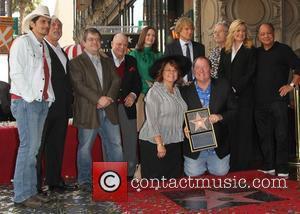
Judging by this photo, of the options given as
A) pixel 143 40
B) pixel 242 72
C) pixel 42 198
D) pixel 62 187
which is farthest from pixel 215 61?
pixel 42 198

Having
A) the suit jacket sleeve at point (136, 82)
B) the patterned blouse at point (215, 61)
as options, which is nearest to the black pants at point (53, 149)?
the suit jacket sleeve at point (136, 82)

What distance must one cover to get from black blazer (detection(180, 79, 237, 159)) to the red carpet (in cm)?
53

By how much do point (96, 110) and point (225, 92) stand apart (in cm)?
153

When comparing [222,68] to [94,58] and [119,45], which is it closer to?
[119,45]

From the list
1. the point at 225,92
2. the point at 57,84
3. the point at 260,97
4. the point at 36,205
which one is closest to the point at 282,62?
the point at 260,97

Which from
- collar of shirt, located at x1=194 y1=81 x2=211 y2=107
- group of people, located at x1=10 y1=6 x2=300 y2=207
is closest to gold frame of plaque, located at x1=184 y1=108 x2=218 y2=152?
group of people, located at x1=10 y1=6 x2=300 y2=207

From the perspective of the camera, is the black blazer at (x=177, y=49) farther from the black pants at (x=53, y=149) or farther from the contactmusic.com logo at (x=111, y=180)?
the contactmusic.com logo at (x=111, y=180)

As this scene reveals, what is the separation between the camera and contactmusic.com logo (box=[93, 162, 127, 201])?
476 centimetres

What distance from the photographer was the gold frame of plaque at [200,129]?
5488 millimetres

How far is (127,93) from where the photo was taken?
19.1 feet

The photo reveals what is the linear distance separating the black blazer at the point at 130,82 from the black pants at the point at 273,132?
154 cm

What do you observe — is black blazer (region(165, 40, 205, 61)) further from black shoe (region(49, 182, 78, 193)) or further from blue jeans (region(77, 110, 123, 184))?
black shoe (region(49, 182, 78, 193))

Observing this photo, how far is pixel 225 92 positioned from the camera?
5703 mm

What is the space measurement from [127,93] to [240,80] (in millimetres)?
1401
